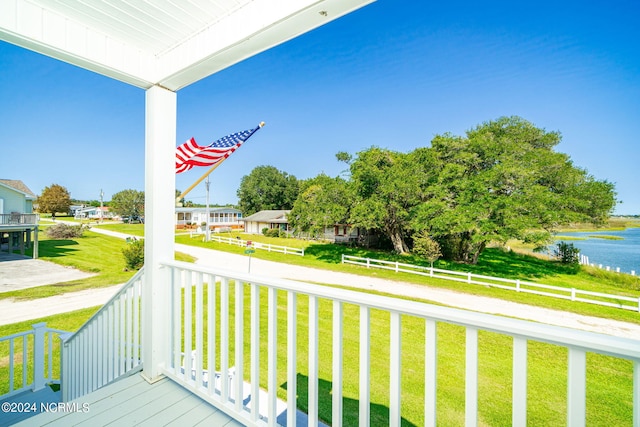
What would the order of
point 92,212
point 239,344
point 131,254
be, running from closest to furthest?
point 239,344, point 92,212, point 131,254

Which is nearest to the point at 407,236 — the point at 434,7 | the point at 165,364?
the point at 434,7

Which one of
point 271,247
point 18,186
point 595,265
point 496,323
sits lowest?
point 271,247

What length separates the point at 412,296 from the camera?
4973 millimetres

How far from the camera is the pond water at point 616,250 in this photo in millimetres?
4154

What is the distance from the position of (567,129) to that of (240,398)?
8.18 m

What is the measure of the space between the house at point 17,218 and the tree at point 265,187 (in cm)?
886

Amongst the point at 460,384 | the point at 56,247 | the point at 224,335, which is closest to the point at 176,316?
the point at 224,335

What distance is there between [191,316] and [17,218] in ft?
18.9

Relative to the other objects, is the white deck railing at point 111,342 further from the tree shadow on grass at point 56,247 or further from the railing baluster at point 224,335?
the tree shadow on grass at point 56,247

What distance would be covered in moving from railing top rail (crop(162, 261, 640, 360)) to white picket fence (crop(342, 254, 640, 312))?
5.38 meters

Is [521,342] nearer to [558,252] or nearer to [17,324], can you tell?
[17,324]

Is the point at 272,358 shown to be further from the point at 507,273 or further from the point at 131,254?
the point at 507,273

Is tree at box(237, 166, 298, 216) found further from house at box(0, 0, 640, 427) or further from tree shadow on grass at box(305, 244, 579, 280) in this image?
house at box(0, 0, 640, 427)

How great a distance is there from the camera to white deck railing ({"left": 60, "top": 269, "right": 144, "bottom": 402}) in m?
1.55
